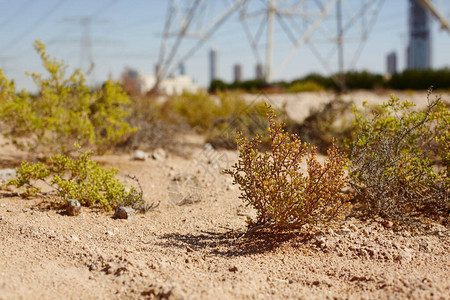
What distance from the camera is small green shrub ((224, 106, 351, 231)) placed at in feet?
10.5

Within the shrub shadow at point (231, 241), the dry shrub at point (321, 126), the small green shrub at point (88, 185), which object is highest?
the dry shrub at point (321, 126)

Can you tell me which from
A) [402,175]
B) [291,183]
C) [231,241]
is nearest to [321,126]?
[402,175]

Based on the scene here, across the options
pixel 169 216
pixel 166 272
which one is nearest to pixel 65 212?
pixel 169 216

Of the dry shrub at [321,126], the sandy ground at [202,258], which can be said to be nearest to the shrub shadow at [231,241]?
the sandy ground at [202,258]

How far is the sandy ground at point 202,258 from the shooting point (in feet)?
8.36

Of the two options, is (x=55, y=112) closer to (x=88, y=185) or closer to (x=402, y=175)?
(x=88, y=185)

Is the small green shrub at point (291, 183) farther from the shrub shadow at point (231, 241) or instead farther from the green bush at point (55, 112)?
the green bush at point (55, 112)

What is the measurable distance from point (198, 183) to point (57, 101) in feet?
7.47

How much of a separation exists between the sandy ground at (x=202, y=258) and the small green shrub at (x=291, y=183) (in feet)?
0.76

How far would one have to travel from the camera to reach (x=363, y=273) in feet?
9.31

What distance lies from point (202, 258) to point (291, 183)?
910 mm

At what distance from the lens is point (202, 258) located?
304 cm

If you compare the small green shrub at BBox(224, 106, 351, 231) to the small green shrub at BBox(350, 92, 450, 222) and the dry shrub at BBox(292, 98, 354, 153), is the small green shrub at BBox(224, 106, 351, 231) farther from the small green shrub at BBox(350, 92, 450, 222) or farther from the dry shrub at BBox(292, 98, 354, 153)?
the dry shrub at BBox(292, 98, 354, 153)

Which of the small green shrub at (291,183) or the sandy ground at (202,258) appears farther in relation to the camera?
the small green shrub at (291,183)
